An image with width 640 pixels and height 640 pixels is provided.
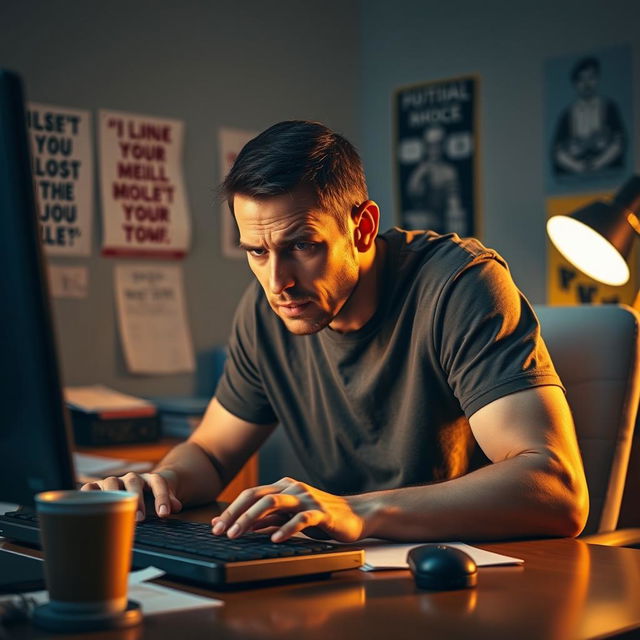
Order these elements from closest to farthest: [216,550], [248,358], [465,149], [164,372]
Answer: [216,550] → [248,358] → [164,372] → [465,149]

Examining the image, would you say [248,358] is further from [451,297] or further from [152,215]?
[152,215]

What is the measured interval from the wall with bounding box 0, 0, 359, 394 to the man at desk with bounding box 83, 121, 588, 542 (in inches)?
34.6

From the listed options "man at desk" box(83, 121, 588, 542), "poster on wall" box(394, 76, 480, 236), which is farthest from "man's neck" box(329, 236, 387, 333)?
"poster on wall" box(394, 76, 480, 236)

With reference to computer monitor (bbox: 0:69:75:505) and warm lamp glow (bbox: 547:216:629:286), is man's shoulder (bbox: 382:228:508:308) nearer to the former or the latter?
warm lamp glow (bbox: 547:216:629:286)

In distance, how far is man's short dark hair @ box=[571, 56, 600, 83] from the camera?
2586 mm

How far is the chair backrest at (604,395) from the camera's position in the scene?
1.58 m

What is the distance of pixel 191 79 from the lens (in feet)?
8.96

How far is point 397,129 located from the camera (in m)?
3.01

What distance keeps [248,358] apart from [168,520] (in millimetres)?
621

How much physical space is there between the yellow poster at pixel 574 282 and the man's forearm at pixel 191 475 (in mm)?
1305

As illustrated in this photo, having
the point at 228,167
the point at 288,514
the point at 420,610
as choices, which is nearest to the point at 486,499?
the point at 288,514

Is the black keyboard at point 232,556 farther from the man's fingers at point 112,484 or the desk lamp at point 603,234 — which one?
the desk lamp at point 603,234

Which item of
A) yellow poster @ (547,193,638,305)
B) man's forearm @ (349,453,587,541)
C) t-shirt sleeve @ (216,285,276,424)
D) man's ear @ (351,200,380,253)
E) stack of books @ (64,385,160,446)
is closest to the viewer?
man's forearm @ (349,453,587,541)

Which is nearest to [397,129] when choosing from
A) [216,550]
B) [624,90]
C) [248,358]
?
[624,90]
